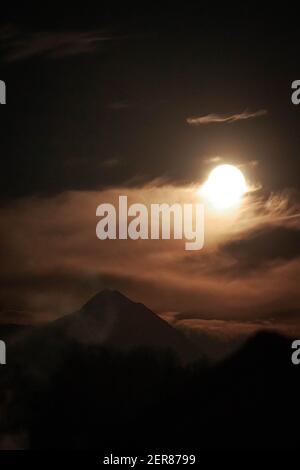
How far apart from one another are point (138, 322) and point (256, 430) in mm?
865

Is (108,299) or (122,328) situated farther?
(122,328)

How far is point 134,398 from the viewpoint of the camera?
413 centimetres

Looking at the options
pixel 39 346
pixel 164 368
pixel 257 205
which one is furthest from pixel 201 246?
pixel 39 346

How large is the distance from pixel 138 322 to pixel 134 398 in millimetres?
406

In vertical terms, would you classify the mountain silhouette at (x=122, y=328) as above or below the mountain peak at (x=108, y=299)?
below

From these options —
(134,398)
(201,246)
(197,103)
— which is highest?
(197,103)

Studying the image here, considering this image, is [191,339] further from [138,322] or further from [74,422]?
[74,422]

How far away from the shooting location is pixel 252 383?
13.8 feet

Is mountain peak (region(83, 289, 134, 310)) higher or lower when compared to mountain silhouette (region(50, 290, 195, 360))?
higher

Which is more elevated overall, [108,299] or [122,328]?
[108,299]

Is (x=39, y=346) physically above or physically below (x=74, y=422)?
above
